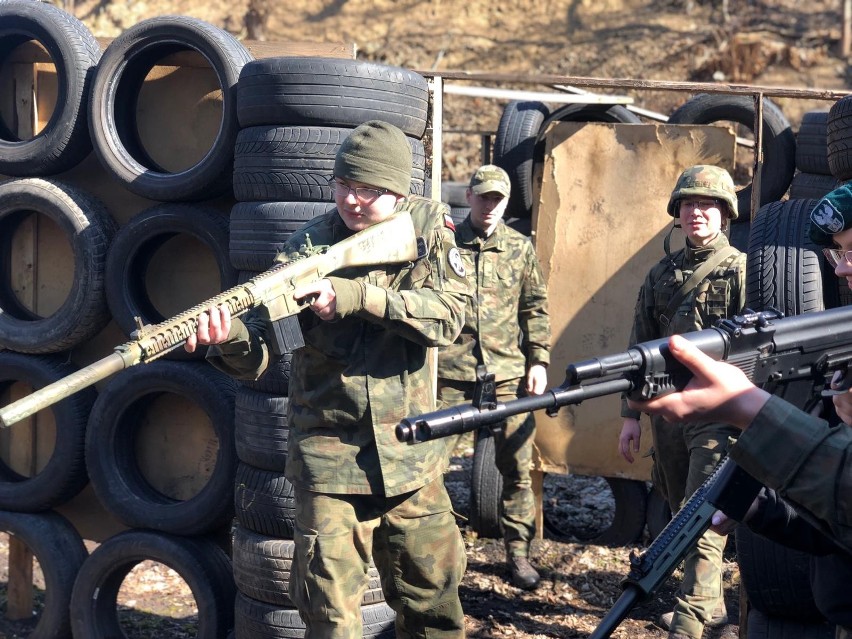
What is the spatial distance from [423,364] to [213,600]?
68.3 inches

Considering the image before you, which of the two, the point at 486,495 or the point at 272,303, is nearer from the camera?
Answer: the point at 272,303

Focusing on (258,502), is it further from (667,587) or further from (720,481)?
(667,587)

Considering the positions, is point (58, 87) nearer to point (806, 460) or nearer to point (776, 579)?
point (776, 579)

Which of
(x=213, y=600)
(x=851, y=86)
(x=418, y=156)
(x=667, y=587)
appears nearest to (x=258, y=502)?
(x=213, y=600)

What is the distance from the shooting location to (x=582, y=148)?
6.71 metres

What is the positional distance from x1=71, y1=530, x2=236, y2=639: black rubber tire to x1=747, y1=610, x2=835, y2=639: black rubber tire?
234cm

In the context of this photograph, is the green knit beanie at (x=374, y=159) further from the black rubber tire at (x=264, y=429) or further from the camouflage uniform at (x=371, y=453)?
the black rubber tire at (x=264, y=429)

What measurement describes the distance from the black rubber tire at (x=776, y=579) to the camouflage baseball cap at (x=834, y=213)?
1.64 meters

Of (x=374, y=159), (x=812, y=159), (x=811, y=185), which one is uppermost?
(x=812, y=159)

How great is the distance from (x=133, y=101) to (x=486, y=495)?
3152 mm

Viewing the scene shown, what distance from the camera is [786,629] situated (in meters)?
4.02

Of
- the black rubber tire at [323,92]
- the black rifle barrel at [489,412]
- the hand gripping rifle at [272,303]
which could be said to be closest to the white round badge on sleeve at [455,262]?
the hand gripping rifle at [272,303]

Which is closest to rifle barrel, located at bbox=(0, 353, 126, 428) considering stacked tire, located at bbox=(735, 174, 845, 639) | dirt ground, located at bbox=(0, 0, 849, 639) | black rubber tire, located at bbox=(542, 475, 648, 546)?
stacked tire, located at bbox=(735, 174, 845, 639)

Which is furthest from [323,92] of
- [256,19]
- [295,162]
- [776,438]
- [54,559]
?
[256,19]
